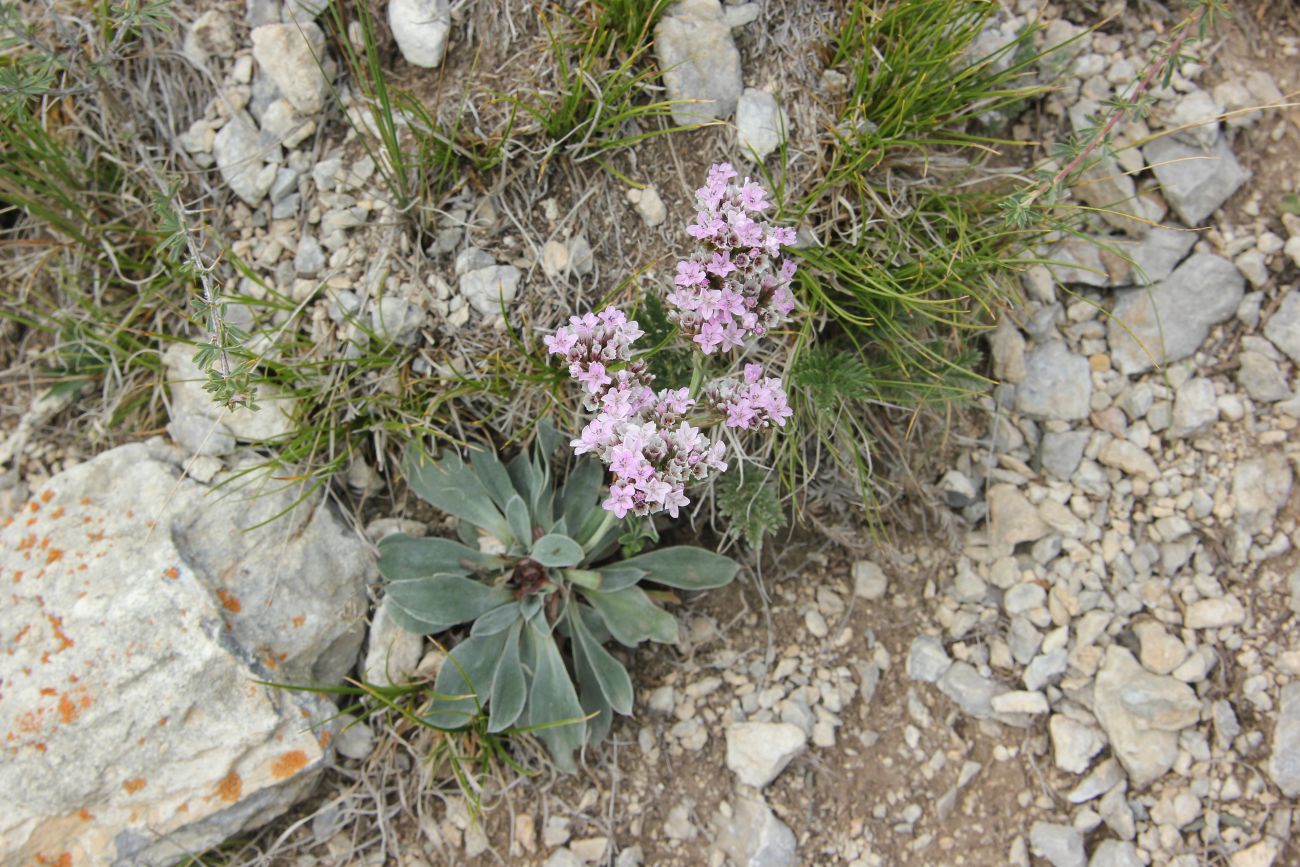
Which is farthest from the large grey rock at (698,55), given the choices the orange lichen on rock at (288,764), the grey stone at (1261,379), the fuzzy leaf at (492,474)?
the orange lichen on rock at (288,764)

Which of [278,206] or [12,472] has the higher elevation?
[278,206]

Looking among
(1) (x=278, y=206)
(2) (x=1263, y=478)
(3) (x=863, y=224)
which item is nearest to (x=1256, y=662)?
(2) (x=1263, y=478)

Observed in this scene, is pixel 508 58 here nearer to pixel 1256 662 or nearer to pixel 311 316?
pixel 311 316

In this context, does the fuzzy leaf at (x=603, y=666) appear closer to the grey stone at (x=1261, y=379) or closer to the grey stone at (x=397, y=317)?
the grey stone at (x=397, y=317)

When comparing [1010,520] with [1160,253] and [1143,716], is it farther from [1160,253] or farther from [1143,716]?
[1160,253]

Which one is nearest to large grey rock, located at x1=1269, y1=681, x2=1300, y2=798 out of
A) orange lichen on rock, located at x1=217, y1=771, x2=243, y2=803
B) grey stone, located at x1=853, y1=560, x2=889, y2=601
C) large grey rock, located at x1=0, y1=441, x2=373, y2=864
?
grey stone, located at x1=853, y1=560, x2=889, y2=601

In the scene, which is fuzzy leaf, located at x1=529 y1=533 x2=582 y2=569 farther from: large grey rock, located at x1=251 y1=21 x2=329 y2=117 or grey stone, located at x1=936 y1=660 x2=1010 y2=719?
large grey rock, located at x1=251 y1=21 x2=329 y2=117

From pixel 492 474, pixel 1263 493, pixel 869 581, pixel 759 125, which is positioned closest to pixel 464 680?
pixel 492 474
